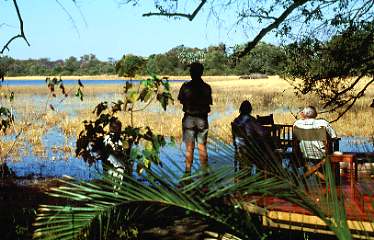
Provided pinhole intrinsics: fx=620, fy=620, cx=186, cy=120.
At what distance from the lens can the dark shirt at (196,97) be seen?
7.27m

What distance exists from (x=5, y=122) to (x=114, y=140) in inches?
93.2

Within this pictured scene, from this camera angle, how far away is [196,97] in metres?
7.28

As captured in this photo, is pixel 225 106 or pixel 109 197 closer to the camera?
pixel 109 197

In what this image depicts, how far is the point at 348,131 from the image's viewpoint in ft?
62.4

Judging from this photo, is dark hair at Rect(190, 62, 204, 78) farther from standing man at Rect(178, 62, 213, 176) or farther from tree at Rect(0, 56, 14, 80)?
tree at Rect(0, 56, 14, 80)

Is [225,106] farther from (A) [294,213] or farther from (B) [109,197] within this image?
(B) [109,197]

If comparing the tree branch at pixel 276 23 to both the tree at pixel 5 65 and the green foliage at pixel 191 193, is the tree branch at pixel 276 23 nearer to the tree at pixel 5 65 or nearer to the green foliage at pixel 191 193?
the tree at pixel 5 65

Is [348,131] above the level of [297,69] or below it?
below

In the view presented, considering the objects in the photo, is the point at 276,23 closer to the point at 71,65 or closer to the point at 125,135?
the point at 125,135

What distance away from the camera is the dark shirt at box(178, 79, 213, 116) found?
7.27 metres

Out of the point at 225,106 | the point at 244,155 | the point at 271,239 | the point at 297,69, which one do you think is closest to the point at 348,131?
the point at 297,69

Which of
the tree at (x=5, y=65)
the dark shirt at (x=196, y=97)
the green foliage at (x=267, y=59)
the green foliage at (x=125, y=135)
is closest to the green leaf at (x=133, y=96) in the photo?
the green foliage at (x=125, y=135)

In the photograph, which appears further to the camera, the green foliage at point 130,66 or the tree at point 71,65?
the tree at point 71,65

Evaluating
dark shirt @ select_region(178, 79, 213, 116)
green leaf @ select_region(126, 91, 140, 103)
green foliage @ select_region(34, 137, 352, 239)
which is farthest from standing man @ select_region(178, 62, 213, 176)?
green foliage @ select_region(34, 137, 352, 239)
